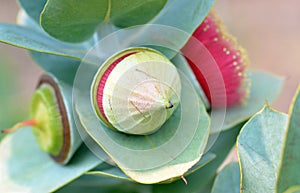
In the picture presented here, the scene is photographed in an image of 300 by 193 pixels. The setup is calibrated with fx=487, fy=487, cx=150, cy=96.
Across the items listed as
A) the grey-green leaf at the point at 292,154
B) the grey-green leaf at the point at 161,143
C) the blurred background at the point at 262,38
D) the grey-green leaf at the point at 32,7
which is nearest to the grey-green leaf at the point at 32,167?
the grey-green leaf at the point at 161,143

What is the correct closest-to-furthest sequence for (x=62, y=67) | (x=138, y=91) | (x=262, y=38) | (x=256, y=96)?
(x=138, y=91) → (x=62, y=67) → (x=256, y=96) → (x=262, y=38)

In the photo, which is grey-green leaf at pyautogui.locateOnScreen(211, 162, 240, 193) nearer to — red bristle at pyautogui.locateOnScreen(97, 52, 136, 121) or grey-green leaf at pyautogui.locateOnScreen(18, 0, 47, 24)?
red bristle at pyautogui.locateOnScreen(97, 52, 136, 121)

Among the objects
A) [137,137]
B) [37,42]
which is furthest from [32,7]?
[137,137]

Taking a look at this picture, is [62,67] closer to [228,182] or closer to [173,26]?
[173,26]

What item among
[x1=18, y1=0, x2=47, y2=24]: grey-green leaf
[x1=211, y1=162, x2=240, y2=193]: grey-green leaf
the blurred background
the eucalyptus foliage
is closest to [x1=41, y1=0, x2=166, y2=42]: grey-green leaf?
the eucalyptus foliage

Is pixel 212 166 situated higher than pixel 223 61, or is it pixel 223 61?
pixel 223 61

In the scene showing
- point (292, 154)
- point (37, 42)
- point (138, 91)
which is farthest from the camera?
point (37, 42)

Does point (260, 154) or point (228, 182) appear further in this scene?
point (228, 182)

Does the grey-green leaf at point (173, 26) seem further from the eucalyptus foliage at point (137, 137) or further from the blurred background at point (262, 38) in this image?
the blurred background at point (262, 38)
